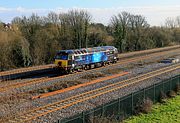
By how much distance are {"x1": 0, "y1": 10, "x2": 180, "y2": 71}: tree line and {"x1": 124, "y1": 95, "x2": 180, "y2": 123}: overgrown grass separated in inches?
1048

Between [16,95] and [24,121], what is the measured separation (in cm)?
681

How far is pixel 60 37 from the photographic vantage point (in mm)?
59062

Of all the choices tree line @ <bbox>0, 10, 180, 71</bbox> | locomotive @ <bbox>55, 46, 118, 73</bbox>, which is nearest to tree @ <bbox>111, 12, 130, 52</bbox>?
tree line @ <bbox>0, 10, 180, 71</bbox>

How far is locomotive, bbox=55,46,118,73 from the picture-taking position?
32781 mm

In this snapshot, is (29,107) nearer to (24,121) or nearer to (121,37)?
(24,121)

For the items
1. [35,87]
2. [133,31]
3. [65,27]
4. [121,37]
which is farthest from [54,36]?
[35,87]

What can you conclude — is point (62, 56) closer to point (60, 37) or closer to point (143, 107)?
point (143, 107)

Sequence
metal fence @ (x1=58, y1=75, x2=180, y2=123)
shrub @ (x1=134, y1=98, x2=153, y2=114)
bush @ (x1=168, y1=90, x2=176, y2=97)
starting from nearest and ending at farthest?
metal fence @ (x1=58, y1=75, x2=180, y2=123), shrub @ (x1=134, y1=98, x2=153, y2=114), bush @ (x1=168, y1=90, x2=176, y2=97)

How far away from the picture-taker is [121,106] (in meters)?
18.3

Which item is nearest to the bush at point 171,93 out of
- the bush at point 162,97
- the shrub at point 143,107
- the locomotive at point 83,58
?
the bush at point 162,97

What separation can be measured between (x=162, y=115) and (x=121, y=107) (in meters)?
2.58

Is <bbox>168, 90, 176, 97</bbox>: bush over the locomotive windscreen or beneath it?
beneath

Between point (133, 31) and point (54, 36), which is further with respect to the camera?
point (133, 31)

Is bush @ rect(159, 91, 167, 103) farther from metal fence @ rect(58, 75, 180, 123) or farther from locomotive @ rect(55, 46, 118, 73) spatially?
locomotive @ rect(55, 46, 118, 73)
